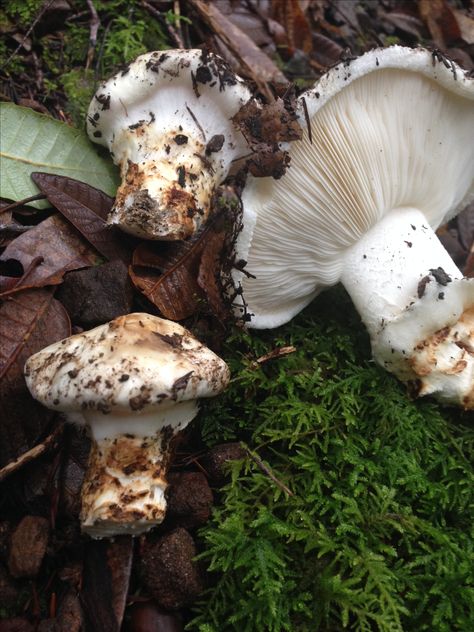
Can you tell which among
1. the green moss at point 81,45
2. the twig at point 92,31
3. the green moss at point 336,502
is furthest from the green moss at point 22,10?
the green moss at point 336,502

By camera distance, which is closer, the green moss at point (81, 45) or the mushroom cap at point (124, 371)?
the mushroom cap at point (124, 371)

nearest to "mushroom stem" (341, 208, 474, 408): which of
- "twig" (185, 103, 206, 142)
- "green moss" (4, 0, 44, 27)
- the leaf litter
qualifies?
the leaf litter

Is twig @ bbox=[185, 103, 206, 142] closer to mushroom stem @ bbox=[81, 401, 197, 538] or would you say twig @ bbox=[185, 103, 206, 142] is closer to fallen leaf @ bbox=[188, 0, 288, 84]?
fallen leaf @ bbox=[188, 0, 288, 84]

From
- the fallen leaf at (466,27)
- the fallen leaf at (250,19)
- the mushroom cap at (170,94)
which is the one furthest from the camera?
the fallen leaf at (466,27)

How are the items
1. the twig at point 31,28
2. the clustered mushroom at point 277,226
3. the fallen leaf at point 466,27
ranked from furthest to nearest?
the fallen leaf at point 466,27 → the twig at point 31,28 → the clustered mushroom at point 277,226

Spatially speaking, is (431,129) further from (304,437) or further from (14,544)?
(14,544)

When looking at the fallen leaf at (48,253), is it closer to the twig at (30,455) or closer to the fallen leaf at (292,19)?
the twig at (30,455)

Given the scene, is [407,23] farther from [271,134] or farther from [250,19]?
[271,134]

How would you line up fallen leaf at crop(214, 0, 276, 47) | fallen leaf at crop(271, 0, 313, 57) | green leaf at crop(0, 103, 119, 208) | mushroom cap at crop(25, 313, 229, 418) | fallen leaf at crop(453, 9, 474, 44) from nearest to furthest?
mushroom cap at crop(25, 313, 229, 418), green leaf at crop(0, 103, 119, 208), fallen leaf at crop(214, 0, 276, 47), fallen leaf at crop(271, 0, 313, 57), fallen leaf at crop(453, 9, 474, 44)
